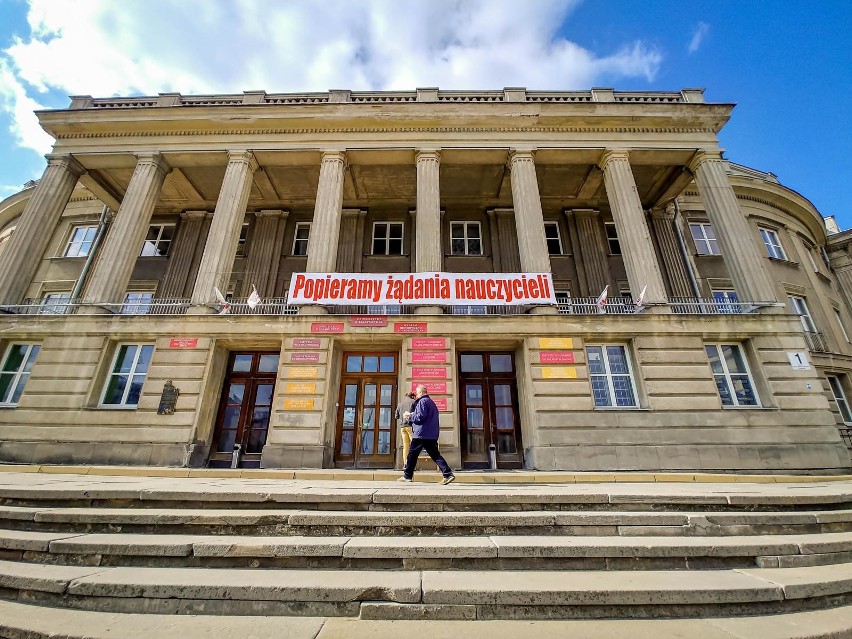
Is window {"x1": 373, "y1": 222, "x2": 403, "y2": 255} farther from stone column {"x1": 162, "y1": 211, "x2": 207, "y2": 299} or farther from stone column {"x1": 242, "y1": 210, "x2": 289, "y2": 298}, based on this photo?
stone column {"x1": 162, "y1": 211, "x2": 207, "y2": 299}

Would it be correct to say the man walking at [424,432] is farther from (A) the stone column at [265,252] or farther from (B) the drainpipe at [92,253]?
(B) the drainpipe at [92,253]

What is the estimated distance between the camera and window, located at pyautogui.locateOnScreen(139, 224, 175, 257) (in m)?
17.3

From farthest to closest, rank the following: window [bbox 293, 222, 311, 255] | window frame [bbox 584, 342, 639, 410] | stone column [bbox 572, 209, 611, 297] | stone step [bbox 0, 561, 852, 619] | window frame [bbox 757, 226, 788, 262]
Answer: window frame [bbox 757, 226, 788, 262]
window [bbox 293, 222, 311, 255]
stone column [bbox 572, 209, 611, 297]
window frame [bbox 584, 342, 639, 410]
stone step [bbox 0, 561, 852, 619]

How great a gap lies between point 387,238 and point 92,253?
13735 millimetres

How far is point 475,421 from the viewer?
1234 cm

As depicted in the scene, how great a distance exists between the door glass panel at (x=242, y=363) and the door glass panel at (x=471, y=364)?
7.57 metres

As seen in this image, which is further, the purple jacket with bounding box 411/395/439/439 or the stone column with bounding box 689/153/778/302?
the stone column with bounding box 689/153/778/302

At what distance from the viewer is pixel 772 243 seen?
18.9 meters

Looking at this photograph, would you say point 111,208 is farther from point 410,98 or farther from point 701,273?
point 701,273

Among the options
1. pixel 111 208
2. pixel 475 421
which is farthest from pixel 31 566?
pixel 111 208

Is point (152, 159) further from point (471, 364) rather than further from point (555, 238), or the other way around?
point (555, 238)

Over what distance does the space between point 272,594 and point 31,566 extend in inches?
106

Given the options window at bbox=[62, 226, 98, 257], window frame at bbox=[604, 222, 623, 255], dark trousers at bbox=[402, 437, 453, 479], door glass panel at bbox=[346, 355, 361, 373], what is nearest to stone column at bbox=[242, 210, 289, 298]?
door glass panel at bbox=[346, 355, 361, 373]

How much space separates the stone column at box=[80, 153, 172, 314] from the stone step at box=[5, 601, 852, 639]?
1275 centimetres
